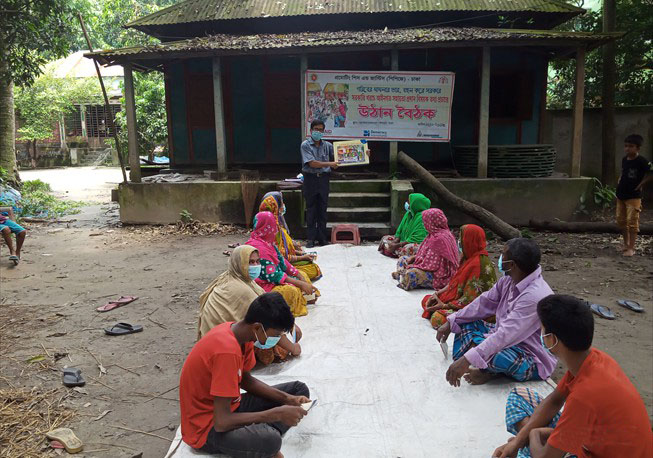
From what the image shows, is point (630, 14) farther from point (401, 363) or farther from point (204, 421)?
point (204, 421)

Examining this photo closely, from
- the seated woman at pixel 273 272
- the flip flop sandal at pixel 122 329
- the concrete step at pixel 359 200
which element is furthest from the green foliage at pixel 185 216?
the seated woman at pixel 273 272

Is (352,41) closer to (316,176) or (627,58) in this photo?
(316,176)

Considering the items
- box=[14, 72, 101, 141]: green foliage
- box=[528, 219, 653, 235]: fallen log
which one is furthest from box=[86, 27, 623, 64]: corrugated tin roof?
box=[14, 72, 101, 141]: green foliage

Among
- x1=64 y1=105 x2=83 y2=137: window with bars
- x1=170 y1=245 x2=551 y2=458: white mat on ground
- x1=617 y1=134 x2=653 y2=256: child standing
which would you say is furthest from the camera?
x1=64 y1=105 x2=83 y2=137: window with bars

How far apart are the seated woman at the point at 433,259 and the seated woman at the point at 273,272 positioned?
125 cm

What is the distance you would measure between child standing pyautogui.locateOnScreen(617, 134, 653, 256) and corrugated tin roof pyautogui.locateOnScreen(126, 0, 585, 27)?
5.47m

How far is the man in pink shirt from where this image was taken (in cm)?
319

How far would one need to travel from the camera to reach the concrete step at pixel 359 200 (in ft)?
32.7

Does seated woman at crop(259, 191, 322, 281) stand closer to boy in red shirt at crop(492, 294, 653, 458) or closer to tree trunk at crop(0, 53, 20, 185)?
boy in red shirt at crop(492, 294, 653, 458)

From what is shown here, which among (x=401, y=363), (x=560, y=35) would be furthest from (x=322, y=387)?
(x=560, y=35)

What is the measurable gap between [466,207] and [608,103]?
4872 millimetres

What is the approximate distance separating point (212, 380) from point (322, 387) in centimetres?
136

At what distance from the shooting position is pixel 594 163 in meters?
12.4

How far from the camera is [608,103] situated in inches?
448
